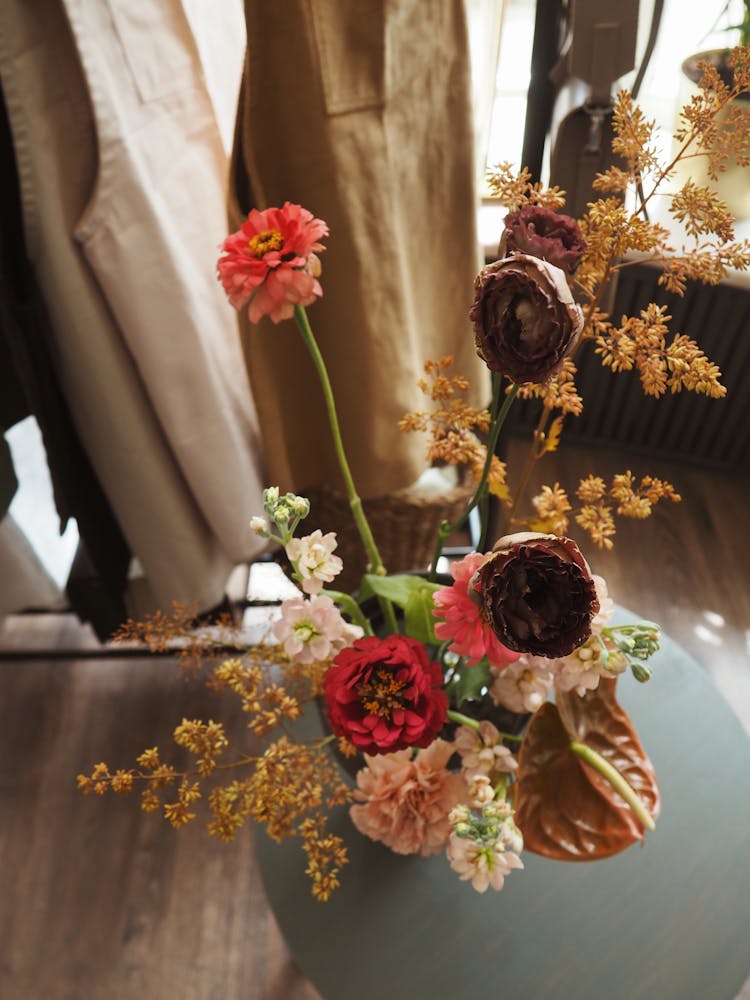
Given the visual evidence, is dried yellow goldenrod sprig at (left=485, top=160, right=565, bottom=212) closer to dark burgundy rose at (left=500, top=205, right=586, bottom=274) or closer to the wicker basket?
A: dark burgundy rose at (left=500, top=205, right=586, bottom=274)

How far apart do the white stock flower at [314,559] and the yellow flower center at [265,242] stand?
7.2 inches

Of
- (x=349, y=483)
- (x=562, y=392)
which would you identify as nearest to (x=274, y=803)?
(x=349, y=483)

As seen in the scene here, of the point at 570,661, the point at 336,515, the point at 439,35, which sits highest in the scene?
the point at 439,35

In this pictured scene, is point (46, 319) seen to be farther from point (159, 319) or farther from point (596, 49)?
point (596, 49)

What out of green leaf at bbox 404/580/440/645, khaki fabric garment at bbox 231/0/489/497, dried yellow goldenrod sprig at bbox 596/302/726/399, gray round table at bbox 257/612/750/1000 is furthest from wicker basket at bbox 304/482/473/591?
dried yellow goldenrod sprig at bbox 596/302/726/399

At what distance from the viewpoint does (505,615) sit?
41 centimetres

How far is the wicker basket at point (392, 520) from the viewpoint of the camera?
128 centimetres

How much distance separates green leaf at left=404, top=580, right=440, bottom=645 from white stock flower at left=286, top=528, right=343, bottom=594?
0.11 metres

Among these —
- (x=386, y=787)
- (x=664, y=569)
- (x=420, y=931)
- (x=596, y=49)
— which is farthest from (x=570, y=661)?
(x=664, y=569)

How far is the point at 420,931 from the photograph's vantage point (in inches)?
30.7

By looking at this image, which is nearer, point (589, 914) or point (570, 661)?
point (570, 661)

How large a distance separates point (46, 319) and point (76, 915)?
96cm

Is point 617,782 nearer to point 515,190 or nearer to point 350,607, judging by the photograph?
point 350,607

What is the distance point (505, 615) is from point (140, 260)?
2.40ft
